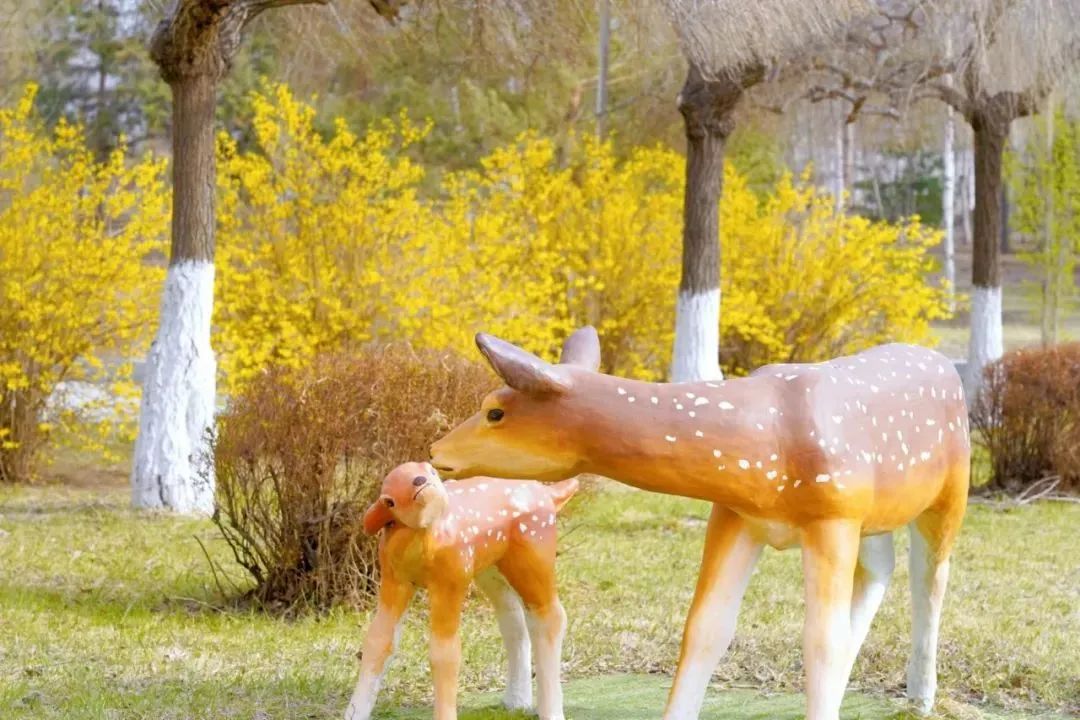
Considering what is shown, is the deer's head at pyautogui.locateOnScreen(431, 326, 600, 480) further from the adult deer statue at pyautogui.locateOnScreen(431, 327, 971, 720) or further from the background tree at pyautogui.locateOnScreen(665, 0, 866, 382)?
the background tree at pyautogui.locateOnScreen(665, 0, 866, 382)

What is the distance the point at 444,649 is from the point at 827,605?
3.62ft

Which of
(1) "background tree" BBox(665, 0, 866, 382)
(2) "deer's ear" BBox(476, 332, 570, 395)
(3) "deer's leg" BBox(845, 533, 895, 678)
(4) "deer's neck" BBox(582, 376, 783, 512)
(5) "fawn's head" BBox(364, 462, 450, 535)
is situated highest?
(1) "background tree" BBox(665, 0, 866, 382)

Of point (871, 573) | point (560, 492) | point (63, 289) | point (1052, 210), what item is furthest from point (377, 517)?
point (1052, 210)

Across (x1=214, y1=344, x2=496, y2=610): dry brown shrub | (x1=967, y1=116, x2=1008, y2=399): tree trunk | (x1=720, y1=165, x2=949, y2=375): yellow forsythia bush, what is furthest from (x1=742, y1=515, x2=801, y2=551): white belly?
(x1=967, y1=116, x2=1008, y2=399): tree trunk

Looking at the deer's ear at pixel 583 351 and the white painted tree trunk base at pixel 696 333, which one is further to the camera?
the white painted tree trunk base at pixel 696 333

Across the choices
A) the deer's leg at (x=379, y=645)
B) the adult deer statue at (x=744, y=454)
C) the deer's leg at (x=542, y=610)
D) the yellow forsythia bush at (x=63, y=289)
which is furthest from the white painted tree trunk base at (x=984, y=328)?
the deer's leg at (x=379, y=645)

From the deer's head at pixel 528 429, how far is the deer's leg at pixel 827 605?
0.70 meters

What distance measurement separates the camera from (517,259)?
44.5ft

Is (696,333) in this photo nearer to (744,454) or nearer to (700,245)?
(700,245)

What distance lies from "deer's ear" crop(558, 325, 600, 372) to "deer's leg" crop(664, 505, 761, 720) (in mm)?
537

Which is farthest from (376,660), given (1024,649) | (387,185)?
(387,185)

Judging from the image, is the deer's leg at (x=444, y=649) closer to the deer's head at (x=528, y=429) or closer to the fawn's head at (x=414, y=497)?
the fawn's head at (x=414, y=497)

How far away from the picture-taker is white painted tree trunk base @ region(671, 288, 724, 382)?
479 inches

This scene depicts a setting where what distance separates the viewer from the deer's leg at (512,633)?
470 centimetres
